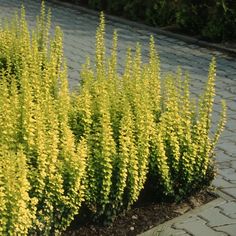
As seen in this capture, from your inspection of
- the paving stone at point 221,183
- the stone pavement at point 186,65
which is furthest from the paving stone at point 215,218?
the paving stone at point 221,183

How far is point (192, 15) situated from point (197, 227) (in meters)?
8.38

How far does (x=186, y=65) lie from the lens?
1047 cm

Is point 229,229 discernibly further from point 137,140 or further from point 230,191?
point 137,140

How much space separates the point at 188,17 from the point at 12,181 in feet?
30.6

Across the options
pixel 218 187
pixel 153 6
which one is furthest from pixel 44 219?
pixel 153 6

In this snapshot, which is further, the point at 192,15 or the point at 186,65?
the point at 192,15

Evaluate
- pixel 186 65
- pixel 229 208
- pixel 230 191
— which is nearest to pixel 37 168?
pixel 229 208

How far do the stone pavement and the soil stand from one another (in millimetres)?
95

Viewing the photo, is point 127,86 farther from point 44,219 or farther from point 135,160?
point 44,219

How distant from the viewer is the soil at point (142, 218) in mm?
4902

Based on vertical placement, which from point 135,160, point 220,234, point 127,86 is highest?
point 127,86

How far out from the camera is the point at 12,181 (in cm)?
409

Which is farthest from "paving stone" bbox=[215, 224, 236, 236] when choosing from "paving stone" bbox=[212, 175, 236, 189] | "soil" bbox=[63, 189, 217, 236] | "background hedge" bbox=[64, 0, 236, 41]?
"background hedge" bbox=[64, 0, 236, 41]

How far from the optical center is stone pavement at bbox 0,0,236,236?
507cm
